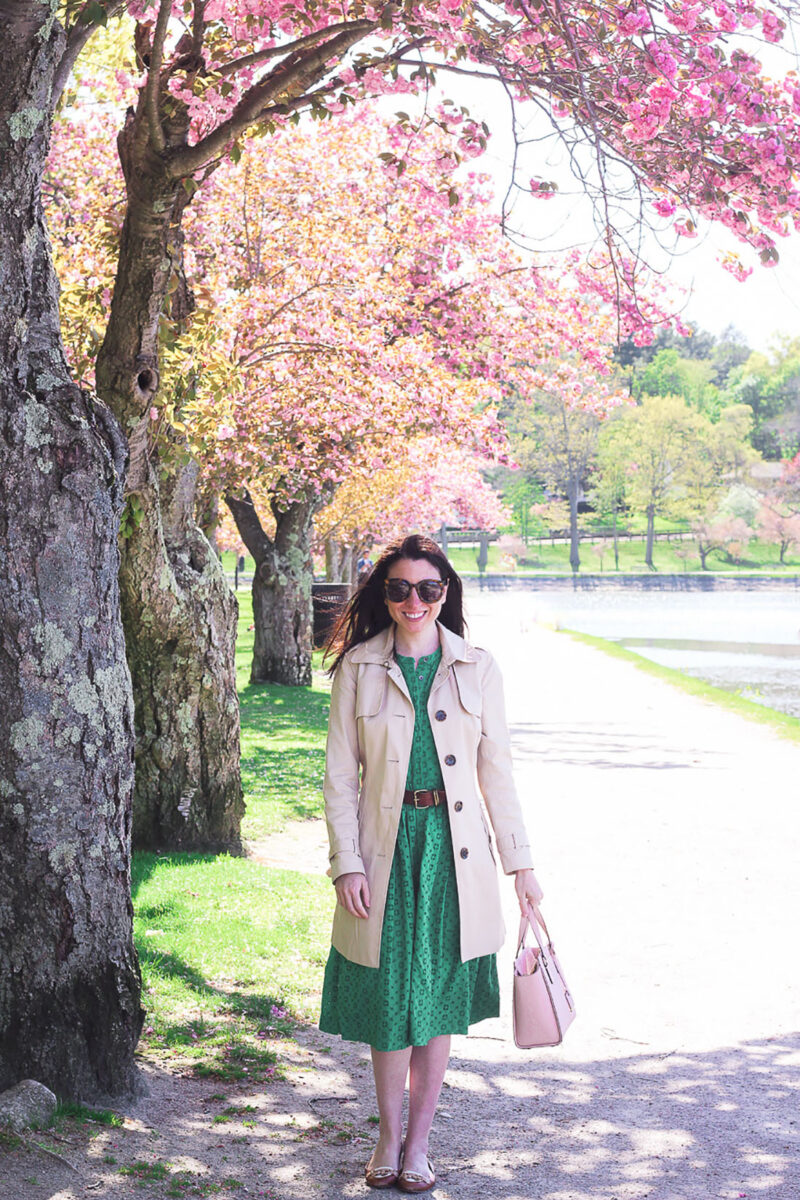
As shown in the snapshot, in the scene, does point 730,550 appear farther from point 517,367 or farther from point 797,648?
point 517,367

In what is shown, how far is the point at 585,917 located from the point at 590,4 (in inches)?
178

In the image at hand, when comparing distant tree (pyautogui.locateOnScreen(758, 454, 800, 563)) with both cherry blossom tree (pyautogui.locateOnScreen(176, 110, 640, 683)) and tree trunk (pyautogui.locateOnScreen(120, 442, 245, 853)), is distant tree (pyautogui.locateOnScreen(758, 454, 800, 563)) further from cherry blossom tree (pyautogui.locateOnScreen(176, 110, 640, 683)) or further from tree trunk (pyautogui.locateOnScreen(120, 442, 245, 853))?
tree trunk (pyautogui.locateOnScreen(120, 442, 245, 853))

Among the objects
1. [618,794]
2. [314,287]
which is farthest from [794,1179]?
[314,287]

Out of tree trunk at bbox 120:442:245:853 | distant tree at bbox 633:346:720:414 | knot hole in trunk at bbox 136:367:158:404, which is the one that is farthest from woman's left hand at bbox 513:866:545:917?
distant tree at bbox 633:346:720:414

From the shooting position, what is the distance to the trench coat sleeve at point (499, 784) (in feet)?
12.2

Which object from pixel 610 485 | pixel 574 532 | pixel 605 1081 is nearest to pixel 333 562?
pixel 605 1081

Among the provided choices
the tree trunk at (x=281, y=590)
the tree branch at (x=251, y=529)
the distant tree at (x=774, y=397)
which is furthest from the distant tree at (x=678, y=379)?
the tree branch at (x=251, y=529)

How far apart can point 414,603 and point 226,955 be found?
281cm

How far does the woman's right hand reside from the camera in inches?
139

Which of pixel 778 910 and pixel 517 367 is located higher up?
pixel 517 367

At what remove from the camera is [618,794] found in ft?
36.4

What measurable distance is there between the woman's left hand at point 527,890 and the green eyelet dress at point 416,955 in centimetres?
A: 24

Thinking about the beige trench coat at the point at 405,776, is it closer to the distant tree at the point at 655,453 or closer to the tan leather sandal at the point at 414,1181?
the tan leather sandal at the point at 414,1181

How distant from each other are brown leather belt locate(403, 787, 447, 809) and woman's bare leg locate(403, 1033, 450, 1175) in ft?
2.07
